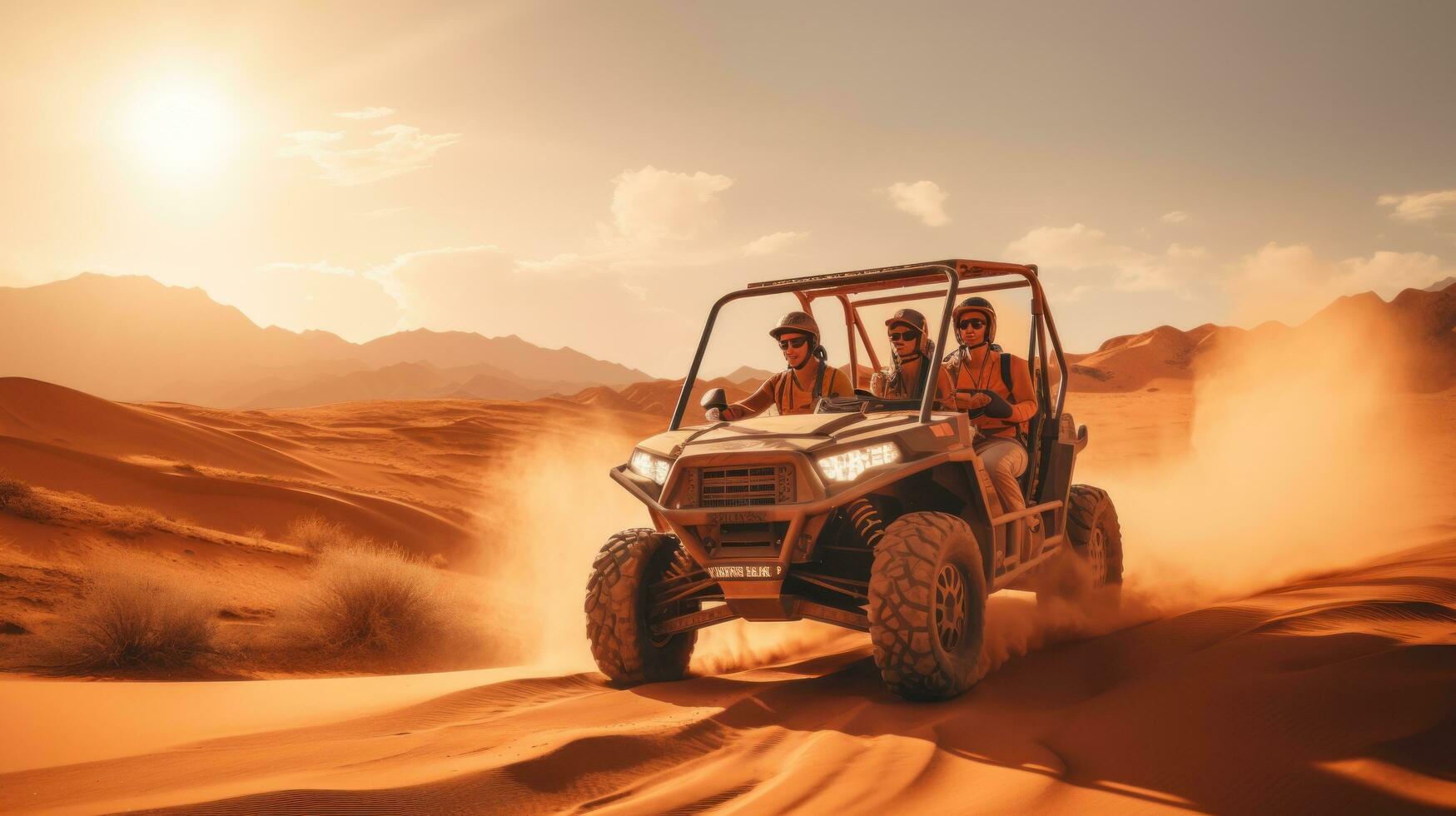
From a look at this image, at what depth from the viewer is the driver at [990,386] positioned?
23.2 ft

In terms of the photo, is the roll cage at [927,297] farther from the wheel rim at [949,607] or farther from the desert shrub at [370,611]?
the desert shrub at [370,611]

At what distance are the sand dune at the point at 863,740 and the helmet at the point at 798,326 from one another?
2.48m

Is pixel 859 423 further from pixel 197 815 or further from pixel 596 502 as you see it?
pixel 596 502

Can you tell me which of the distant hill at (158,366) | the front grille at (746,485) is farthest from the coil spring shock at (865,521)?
the distant hill at (158,366)

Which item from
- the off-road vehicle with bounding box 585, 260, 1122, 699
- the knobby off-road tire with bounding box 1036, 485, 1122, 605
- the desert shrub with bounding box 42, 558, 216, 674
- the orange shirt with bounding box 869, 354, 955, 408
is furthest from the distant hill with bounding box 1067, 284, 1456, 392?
the desert shrub with bounding box 42, 558, 216, 674

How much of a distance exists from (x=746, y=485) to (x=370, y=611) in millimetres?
6940

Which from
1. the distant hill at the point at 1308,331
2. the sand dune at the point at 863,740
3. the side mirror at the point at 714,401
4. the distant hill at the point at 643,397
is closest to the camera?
the sand dune at the point at 863,740

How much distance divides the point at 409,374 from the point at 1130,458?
145 m

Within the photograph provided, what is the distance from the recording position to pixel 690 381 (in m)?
6.71

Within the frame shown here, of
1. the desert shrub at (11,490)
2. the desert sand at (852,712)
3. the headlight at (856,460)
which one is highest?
the headlight at (856,460)

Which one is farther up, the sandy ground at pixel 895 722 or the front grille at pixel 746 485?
the front grille at pixel 746 485

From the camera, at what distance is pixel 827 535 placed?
19.5 feet

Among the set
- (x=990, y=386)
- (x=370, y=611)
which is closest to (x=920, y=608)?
(x=990, y=386)

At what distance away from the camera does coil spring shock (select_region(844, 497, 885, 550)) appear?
237 inches
